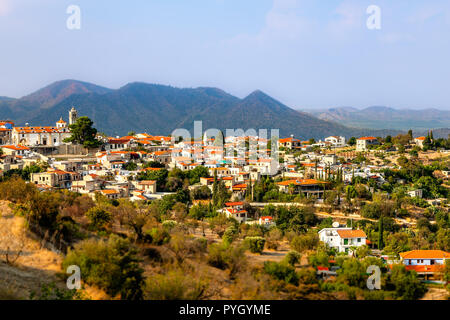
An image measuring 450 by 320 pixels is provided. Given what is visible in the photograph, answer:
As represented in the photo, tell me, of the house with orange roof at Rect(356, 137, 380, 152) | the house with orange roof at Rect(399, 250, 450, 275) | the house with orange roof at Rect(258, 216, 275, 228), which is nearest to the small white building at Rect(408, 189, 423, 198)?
the house with orange roof at Rect(258, 216, 275, 228)

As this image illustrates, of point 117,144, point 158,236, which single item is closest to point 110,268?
point 158,236

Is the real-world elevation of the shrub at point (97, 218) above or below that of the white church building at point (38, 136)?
below

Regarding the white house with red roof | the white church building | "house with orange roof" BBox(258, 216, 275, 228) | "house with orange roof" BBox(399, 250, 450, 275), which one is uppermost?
the white church building

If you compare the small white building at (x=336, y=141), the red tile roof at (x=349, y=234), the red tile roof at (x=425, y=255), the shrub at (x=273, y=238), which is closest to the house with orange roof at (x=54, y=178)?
the shrub at (x=273, y=238)

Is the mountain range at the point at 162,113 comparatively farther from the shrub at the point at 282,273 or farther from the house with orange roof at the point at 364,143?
the shrub at the point at 282,273

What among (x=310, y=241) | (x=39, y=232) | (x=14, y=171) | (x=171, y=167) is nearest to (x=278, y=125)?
(x=171, y=167)

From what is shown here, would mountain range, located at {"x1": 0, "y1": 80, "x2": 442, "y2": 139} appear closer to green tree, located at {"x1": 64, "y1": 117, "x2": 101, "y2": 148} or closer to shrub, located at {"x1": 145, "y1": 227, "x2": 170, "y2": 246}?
green tree, located at {"x1": 64, "y1": 117, "x2": 101, "y2": 148}
